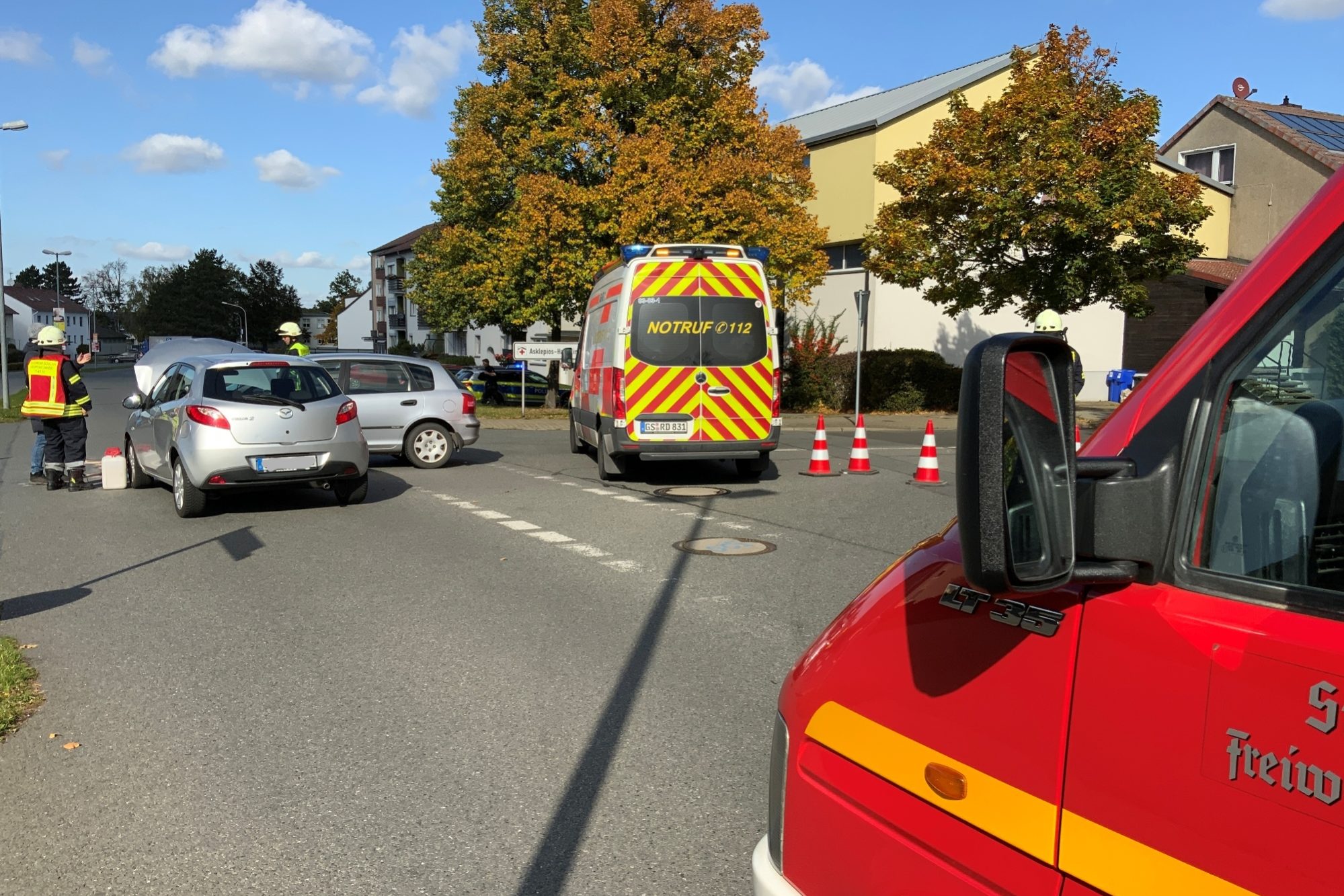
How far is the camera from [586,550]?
30.5 ft

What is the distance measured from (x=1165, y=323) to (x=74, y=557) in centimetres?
3537

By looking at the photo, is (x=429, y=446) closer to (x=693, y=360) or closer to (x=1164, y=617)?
(x=693, y=360)

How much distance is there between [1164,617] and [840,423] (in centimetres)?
2652

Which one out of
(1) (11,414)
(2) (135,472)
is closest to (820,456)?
(2) (135,472)

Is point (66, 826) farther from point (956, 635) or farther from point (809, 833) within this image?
point (956, 635)

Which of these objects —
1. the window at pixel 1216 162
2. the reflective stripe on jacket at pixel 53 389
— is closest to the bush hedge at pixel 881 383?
the window at pixel 1216 162

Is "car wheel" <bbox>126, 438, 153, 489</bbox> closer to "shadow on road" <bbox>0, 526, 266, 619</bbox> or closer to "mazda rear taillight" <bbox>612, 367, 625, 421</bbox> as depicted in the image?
"shadow on road" <bbox>0, 526, 266, 619</bbox>

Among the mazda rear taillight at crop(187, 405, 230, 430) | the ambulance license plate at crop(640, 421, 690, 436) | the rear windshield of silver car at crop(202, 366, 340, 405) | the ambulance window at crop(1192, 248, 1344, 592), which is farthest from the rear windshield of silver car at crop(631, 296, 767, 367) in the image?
the ambulance window at crop(1192, 248, 1344, 592)

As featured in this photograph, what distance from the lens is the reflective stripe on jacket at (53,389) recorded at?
43.7 feet

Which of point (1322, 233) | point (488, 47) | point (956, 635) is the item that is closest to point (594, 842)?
point (956, 635)

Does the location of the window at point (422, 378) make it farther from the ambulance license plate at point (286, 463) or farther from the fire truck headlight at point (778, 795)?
the fire truck headlight at point (778, 795)

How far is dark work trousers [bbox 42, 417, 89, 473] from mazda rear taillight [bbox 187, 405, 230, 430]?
338cm

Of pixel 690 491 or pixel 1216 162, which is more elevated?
pixel 1216 162

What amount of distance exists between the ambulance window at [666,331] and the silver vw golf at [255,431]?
3.51m
